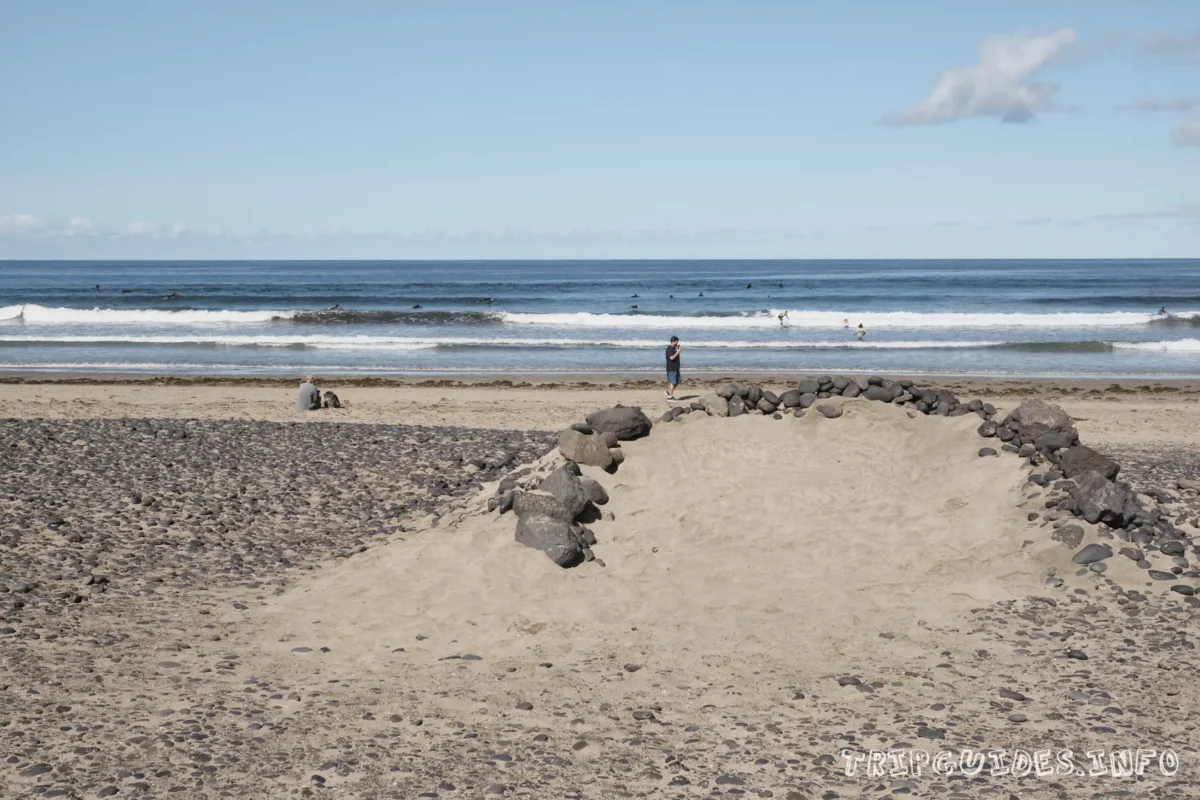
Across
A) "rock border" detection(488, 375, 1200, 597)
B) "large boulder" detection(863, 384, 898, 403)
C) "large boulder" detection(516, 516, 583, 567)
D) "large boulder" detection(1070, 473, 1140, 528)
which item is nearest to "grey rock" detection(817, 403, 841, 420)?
"rock border" detection(488, 375, 1200, 597)

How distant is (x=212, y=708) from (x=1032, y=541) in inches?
293

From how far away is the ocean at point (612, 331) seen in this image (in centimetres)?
3262

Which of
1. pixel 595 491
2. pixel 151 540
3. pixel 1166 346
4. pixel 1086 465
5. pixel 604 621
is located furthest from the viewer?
pixel 1166 346

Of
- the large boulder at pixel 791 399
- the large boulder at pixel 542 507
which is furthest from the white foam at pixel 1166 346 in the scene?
the large boulder at pixel 542 507

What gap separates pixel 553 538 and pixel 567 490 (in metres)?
0.68

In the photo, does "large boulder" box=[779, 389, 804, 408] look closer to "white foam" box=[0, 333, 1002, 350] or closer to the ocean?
the ocean

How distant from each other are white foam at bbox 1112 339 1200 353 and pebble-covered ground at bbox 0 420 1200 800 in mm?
30555

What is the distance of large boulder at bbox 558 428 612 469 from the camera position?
11.7 metres

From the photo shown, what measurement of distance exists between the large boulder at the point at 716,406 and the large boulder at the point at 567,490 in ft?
8.10

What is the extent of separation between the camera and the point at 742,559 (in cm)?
1044

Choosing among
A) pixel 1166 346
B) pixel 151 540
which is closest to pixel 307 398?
pixel 151 540

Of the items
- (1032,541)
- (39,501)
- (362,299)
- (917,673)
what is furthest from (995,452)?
(362,299)

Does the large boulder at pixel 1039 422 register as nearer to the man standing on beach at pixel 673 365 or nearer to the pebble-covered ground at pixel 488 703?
the pebble-covered ground at pixel 488 703

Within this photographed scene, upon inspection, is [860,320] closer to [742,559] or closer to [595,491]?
[595,491]
